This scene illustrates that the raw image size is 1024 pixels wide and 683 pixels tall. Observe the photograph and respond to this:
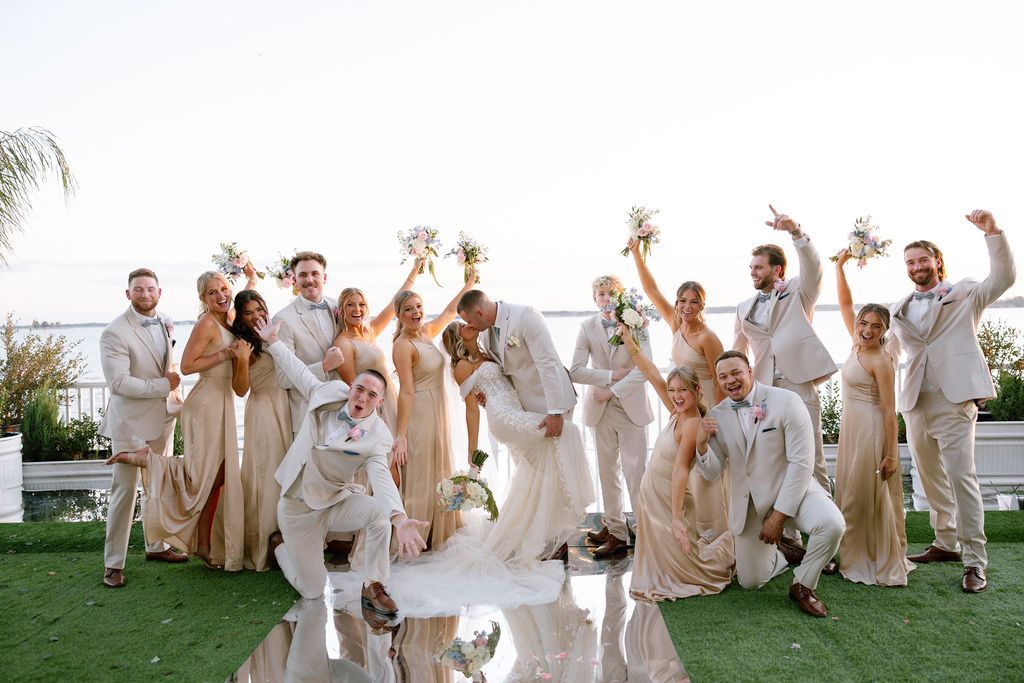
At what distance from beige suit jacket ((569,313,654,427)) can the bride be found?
12.2 inches

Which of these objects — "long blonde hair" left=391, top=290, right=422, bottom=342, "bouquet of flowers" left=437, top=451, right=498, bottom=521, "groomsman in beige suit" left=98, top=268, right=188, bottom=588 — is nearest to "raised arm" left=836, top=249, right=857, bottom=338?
"bouquet of flowers" left=437, top=451, right=498, bottom=521

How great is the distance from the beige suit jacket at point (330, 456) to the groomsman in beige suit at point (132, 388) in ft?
3.44

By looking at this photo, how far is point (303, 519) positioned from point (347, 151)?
25.1 ft

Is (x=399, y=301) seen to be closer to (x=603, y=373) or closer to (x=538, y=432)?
(x=538, y=432)

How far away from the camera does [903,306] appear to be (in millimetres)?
5250

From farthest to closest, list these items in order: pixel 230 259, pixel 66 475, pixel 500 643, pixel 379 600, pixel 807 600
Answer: pixel 66 475, pixel 230 259, pixel 379 600, pixel 807 600, pixel 500 643

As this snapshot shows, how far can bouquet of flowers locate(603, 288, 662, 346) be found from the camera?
521 centimetres

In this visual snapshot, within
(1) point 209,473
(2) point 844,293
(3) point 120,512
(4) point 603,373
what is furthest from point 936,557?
(3) point 120,512

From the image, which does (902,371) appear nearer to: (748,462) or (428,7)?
(748,462)

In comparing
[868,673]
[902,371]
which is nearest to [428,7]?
[902,371]

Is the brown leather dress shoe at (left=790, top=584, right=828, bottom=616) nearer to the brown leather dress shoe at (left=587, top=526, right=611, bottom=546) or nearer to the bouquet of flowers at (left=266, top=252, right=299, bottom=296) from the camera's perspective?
the brown leather dress shoe at (left=587, top=526, right=611, bottom=546)

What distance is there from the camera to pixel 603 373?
5559 millimetres

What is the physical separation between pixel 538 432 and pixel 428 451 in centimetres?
80

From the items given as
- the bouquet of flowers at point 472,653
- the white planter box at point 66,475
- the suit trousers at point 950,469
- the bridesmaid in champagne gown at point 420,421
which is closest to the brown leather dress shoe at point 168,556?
the bridesmaid in champagne gown at point 420,421
